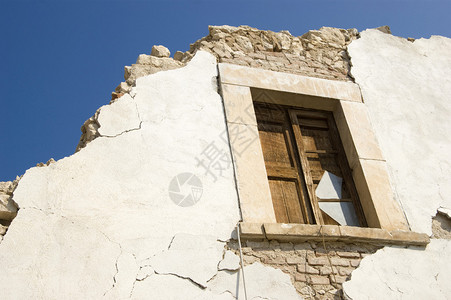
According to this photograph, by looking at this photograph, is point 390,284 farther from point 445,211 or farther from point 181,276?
point 181,276

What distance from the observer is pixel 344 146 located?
14.5ft

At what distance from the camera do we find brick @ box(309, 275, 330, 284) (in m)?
3.31

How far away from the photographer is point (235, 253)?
3260mm

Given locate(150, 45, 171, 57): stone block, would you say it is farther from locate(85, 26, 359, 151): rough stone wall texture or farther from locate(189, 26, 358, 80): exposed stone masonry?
locate(189, 26, 358, 80): exposed stone masonry

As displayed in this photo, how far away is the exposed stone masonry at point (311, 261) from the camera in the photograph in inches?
129

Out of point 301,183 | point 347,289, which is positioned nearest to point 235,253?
point 347,289

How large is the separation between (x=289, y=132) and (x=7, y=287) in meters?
2.72

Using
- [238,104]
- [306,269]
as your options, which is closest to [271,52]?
[238,104]

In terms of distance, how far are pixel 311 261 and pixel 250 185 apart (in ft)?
2.41

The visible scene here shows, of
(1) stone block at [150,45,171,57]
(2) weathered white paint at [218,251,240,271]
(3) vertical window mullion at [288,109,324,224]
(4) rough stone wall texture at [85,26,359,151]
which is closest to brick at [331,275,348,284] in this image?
(3) vertical window mullion at [288,109,324,224]

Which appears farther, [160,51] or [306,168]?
[160,51]

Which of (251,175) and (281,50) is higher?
(281,50)

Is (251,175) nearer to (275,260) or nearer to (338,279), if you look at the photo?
(275,260)

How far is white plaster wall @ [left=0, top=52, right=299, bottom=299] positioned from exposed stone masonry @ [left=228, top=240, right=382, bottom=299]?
97 millimetres
